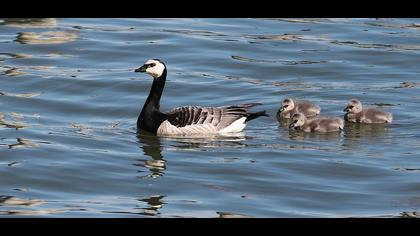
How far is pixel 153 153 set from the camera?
16188 mm

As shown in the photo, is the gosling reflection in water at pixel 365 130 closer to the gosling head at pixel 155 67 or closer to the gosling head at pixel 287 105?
A: the gosling head at pixel 287 105

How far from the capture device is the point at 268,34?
24.2 meters

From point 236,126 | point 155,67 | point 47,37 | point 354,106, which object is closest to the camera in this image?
point 236,126

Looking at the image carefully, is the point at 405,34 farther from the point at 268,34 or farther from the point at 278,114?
the point at 278,114

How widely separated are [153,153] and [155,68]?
200cm

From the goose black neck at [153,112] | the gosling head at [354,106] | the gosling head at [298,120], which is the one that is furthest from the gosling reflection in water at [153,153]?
the gosling head at [354,106]

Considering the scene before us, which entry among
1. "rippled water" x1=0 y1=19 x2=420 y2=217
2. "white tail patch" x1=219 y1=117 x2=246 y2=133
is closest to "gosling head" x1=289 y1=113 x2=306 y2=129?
"rippled water" x1=0 y1=19 x2=420 y2=217

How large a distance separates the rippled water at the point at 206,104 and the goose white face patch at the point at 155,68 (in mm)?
899

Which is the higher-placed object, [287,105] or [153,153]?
[287,105]

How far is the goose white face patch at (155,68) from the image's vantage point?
17672 mm

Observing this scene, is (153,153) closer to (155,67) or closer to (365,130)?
(155,67)

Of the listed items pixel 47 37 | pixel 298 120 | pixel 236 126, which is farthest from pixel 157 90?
pixel 47 37

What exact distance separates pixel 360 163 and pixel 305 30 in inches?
385
